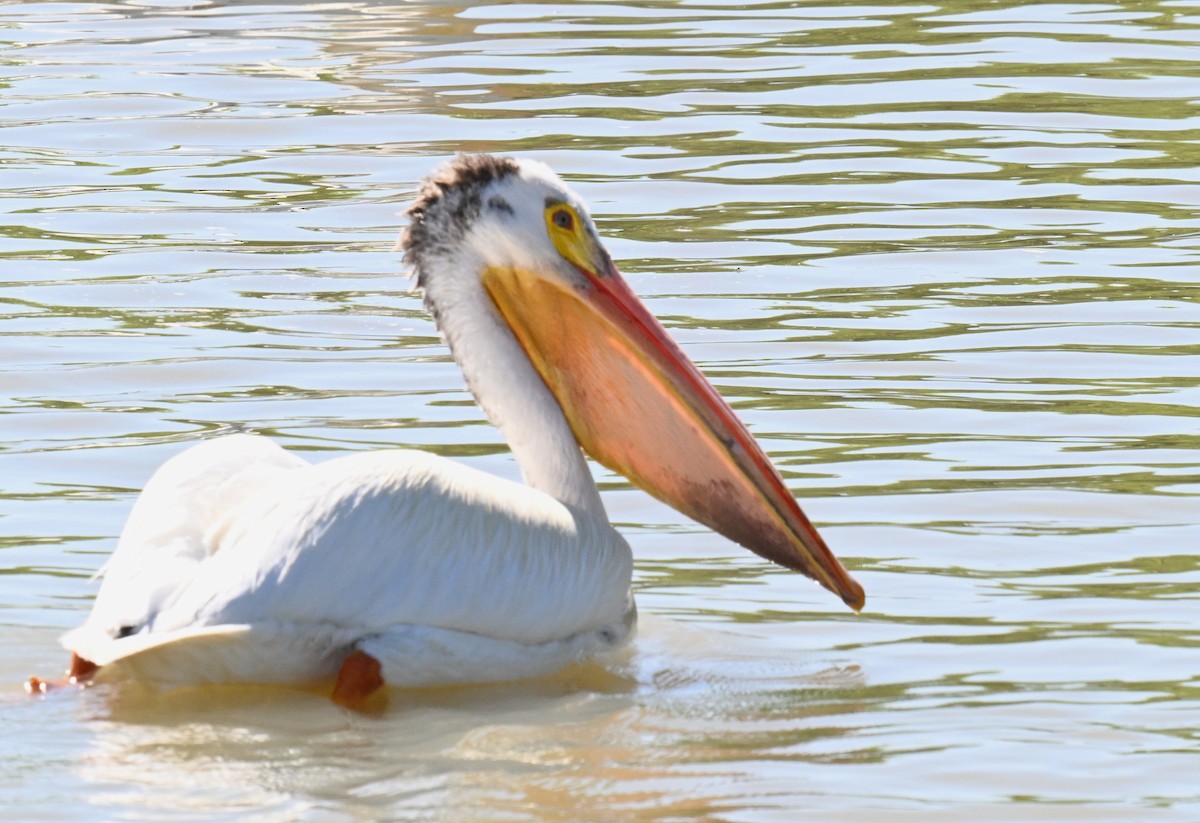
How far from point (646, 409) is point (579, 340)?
217 millimetres

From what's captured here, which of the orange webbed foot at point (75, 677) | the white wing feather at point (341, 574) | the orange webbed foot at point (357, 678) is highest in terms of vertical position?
the white wing feather at point (341, 574)

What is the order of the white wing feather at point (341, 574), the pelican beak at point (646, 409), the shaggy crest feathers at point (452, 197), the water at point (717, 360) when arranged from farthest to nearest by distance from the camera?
the shaggy crest feathers at point (452, 197) < the pelican beak at point (646, 409) < the white wing feather at point (341, 574) < the water at point (717, 360)

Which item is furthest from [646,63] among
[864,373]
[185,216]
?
[864,373]

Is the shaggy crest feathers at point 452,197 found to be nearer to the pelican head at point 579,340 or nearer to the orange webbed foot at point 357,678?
the pelican head at point 579,340

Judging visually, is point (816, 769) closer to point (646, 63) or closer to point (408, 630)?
point (408, 630)

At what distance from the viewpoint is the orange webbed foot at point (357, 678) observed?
4324 mm

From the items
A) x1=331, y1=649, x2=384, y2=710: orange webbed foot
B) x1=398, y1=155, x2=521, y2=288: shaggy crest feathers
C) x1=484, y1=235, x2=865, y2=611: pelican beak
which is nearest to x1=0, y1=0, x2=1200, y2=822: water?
x1=331, y1=649, x2=384, y2=710: orange webbed foot

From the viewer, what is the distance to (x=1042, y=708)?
4.30 m

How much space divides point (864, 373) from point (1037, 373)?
45cm

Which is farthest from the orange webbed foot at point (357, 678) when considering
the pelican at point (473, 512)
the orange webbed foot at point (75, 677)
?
the orange webbed foot at point (75, 677)

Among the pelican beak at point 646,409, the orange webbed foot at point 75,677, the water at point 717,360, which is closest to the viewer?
the water at point 717,360

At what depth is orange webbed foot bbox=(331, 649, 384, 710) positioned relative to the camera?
4.32 meters

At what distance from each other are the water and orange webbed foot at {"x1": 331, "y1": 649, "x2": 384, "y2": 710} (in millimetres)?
49

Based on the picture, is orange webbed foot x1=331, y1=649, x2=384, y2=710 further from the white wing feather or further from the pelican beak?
the pelican beak
